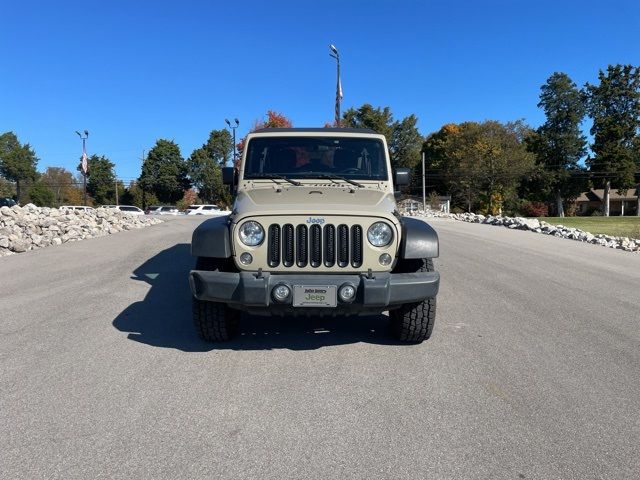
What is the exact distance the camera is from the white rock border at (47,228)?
1188 centimetres

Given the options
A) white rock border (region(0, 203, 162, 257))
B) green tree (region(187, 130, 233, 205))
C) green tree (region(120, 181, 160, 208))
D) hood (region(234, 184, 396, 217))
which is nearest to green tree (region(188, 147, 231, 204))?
green tree (region(187, 130, 233, 205))

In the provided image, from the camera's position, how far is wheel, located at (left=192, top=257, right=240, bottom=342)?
4.66 meters

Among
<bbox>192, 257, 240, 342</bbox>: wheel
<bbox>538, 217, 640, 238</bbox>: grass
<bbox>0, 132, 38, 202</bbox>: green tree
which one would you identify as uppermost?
<bbox>0, 132, 38, 202</bbox>: green tree

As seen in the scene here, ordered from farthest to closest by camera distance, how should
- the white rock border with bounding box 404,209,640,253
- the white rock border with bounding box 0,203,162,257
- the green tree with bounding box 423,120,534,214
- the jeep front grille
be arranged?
the green tree with bounding box 423,120,534,214, the white rock border with bounding box 404,209,640,253, the white rock border with bounding box 0,203,162,257, the jeep front grille

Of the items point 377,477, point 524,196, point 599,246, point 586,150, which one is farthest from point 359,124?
point 377,477

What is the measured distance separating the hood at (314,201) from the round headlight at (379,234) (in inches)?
4.2

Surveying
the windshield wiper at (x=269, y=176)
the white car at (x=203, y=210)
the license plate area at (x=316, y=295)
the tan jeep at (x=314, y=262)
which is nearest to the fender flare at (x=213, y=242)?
the tan jeep at (x=314, y=262)

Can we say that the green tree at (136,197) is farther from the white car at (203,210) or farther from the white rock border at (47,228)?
the white rock border at (47,228)

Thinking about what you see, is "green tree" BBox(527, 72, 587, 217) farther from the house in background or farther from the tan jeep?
the tan jeep

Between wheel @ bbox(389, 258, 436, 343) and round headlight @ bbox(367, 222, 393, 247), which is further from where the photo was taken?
wheel @ bbox(389, 258, 436, 343)

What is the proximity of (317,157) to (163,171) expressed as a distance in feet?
203

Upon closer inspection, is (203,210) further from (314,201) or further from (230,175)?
(314,201)

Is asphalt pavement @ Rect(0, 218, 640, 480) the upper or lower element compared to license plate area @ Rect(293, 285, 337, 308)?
lower

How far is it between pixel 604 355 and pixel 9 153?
90.3 metres
